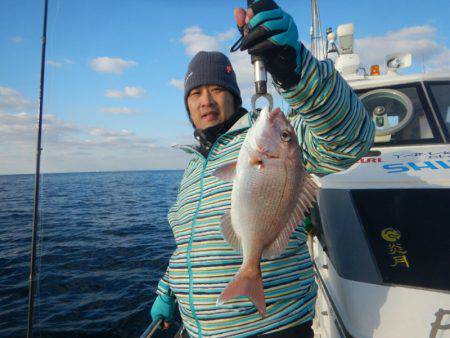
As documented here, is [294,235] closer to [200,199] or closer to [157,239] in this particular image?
[200,199]

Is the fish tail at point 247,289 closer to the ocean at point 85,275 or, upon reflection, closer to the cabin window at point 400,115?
the cabin window at point 400,115

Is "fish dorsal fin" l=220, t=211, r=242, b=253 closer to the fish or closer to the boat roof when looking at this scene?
the fish

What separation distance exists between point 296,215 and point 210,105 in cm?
131

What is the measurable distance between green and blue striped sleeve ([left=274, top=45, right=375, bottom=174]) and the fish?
146mm

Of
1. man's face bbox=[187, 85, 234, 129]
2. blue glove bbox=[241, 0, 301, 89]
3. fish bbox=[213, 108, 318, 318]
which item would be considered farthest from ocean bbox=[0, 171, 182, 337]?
blue glove bbox=[241, 0, 301, 89]

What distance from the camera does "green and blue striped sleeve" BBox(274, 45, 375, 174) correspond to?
1.64 meters

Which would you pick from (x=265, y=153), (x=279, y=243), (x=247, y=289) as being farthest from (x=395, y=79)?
(x=247, y=289)

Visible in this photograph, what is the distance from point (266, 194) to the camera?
1735mm

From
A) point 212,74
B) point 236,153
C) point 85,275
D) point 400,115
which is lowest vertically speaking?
point 85,275

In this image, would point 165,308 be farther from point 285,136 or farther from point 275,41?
point 275,41

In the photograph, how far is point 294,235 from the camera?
2.04m

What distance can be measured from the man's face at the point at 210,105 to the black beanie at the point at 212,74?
0.05 meters

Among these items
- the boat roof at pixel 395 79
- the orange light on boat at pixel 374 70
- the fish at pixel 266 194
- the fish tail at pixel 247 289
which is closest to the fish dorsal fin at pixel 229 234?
the fish at pixel 266 194

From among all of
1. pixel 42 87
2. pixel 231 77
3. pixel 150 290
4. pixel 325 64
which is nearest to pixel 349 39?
pixel 231 77
